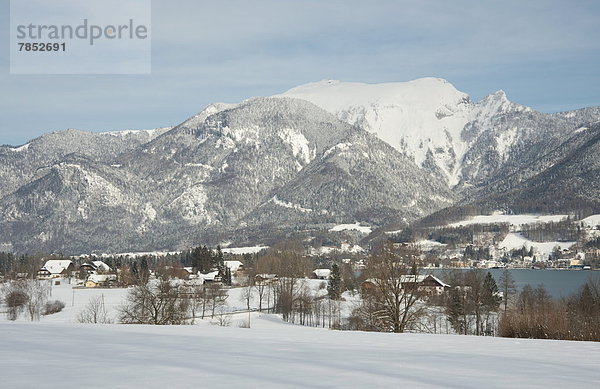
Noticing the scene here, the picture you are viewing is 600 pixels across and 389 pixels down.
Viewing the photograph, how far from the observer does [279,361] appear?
458 inches

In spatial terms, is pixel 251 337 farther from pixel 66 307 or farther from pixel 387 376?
pixel 66 307

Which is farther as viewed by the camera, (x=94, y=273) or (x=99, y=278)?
(x=94, y=273)

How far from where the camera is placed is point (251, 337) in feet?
55.5

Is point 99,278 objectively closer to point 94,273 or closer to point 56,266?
point 94,273

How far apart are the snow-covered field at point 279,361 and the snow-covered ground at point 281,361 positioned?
2cm

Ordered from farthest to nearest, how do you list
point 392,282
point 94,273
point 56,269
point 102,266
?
point 102,266
point 56,269
point 94,273
point 392,282

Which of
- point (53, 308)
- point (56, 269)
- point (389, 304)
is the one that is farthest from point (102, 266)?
point (389, 304)

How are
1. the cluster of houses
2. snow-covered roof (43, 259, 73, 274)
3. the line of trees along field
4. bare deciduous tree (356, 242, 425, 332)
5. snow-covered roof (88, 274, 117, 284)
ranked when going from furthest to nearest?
snow-covered roof (43, 259, 73, 274), the cluster of houses, snow-covered roof (88, 274, 117, 284), bare deciduous tree (356, 242, 425, 332), the line of trees along field

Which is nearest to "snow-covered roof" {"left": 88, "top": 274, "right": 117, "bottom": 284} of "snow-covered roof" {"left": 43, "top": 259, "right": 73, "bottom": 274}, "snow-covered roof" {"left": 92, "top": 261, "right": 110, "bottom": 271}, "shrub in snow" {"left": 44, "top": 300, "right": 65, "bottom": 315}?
"snow-covered roof" {"left": 92, "top": 261, "right": 110, "bottom": 271}

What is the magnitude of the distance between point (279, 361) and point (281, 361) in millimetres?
40

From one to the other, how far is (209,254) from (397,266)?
127 m

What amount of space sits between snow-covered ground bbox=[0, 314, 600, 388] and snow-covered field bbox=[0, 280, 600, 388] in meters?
0.02

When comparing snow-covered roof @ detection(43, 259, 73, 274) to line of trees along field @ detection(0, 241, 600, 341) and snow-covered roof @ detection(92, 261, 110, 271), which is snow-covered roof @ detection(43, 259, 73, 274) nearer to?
snow-covered roof @ detection(92, 261, 110, 271)

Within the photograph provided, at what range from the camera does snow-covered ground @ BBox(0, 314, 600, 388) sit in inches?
378
